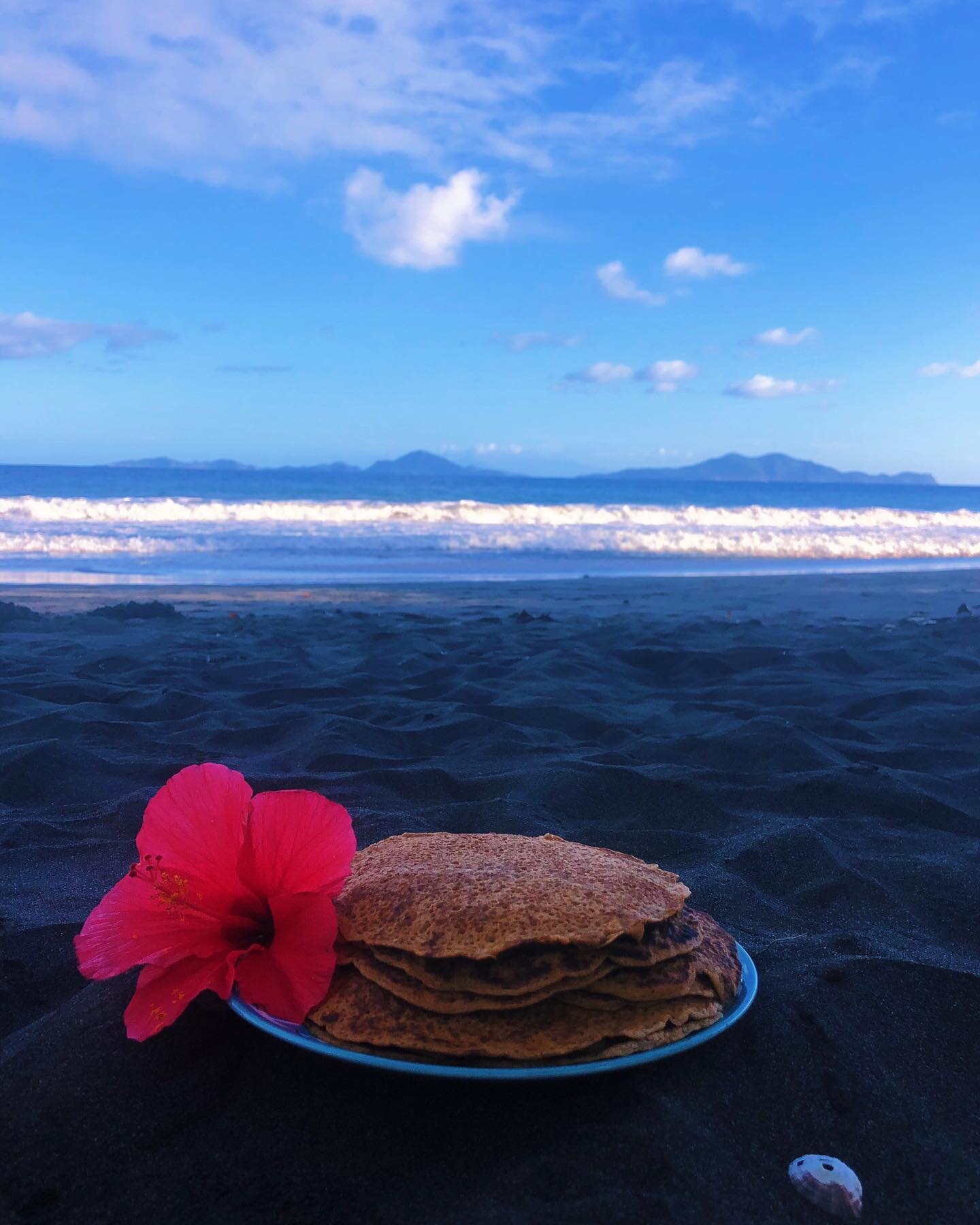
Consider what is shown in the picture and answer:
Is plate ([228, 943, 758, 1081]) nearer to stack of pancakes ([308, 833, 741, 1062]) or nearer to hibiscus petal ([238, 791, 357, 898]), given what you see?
stack of pancakes ([308, 833, 741, 1062])

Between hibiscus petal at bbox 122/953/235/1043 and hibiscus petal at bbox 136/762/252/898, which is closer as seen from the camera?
hibiscus petal at bbox 122/953/235/1043

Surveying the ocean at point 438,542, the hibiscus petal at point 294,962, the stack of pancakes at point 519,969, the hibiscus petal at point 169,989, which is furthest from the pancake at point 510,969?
the ocean at point 438,542

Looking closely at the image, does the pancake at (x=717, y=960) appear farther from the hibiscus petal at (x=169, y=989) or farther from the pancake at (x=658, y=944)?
the hibiscus petal at (x=169, y=989)

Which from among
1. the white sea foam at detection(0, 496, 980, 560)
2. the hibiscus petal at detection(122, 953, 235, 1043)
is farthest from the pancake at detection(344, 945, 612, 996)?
the white sea foam at detection(0, 496, 980, 560)

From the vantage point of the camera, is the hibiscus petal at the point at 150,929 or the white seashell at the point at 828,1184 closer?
the white seashell at the point at 828,1184

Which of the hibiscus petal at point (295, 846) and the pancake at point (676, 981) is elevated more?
the hibiscus petal at point (295, 846)
